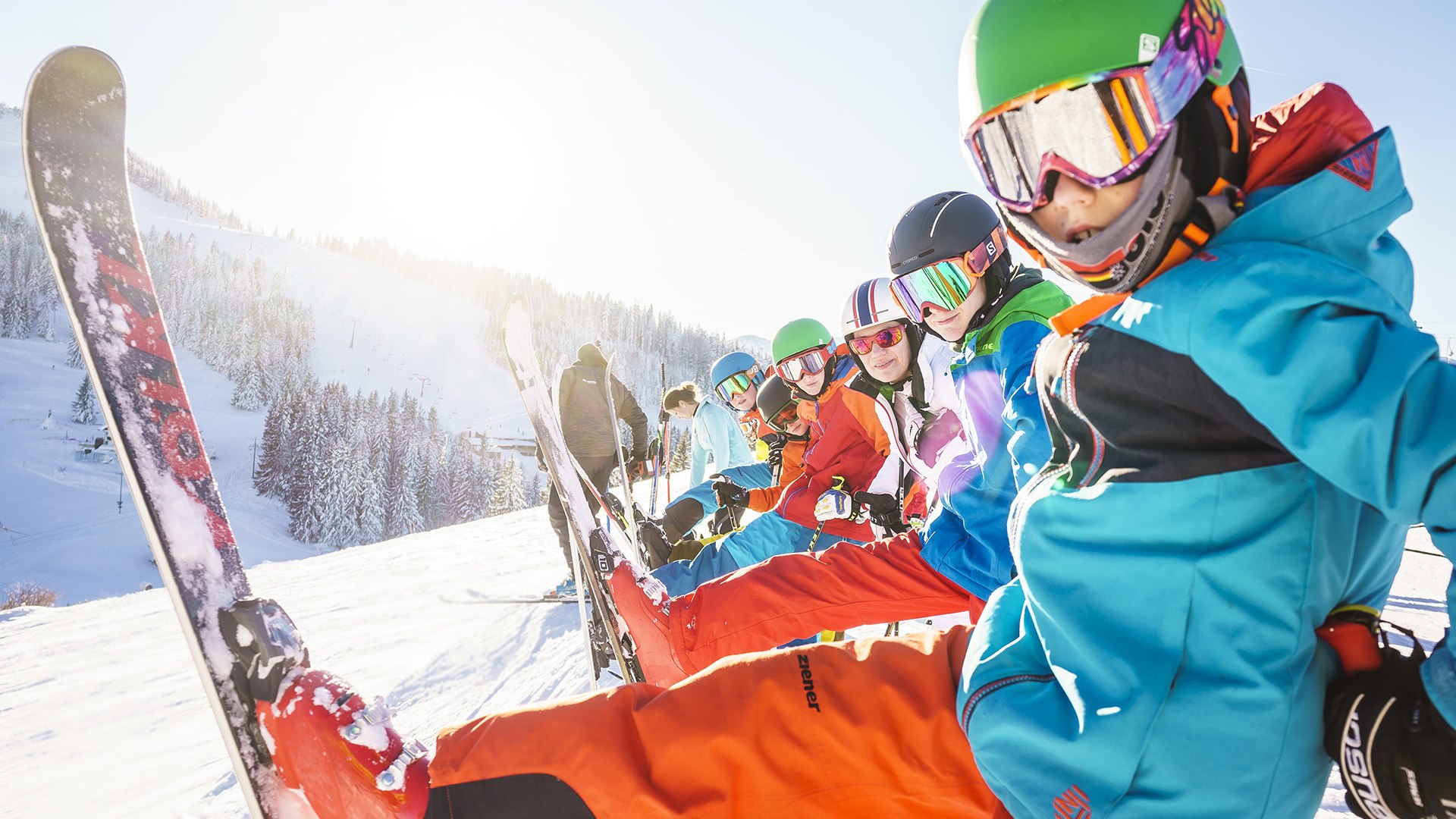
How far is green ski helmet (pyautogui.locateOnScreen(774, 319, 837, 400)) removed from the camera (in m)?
5.52

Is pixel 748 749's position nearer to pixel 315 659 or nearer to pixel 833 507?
pixel 833 507

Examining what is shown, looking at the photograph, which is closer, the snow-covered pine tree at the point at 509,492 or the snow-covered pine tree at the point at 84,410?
the snow-covered pine tree at the point at 509,492

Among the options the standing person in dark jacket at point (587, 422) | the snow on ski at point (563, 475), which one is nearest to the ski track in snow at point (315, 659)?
the snow on ski at point (563, 475)

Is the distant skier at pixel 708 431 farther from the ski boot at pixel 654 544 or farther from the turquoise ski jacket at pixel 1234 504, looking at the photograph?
the turquoise ski jacket at pixel 1234 504

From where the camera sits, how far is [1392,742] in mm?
902

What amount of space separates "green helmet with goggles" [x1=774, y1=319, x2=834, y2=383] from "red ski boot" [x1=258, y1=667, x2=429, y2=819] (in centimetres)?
432

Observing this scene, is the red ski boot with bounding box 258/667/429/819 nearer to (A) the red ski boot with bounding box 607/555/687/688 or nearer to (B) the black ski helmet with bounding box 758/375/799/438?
(A) the red ski boot with bounding box 607/555/687/688

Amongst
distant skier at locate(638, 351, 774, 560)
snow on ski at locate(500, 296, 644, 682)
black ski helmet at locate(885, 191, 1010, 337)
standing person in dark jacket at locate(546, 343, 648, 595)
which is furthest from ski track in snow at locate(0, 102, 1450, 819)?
black ski helmet at locate(885, 191, 1010, 337)

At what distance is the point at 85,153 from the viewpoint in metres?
Answer: 2.05

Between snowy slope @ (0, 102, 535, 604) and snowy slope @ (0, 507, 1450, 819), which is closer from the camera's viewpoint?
snowy slope @ (0, 507, 1450, 819)

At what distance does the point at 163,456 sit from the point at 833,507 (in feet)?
9.76

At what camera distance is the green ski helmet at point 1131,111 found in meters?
1.14

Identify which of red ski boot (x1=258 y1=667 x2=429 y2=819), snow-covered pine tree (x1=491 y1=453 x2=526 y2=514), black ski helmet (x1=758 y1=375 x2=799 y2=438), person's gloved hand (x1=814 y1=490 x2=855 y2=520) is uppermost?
black ski helmet (x1=758 y1=375 x2=799 y2=438)

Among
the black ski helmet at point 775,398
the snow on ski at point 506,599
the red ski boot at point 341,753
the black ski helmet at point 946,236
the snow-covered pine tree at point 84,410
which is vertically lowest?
the snow on ski at point 506,599
